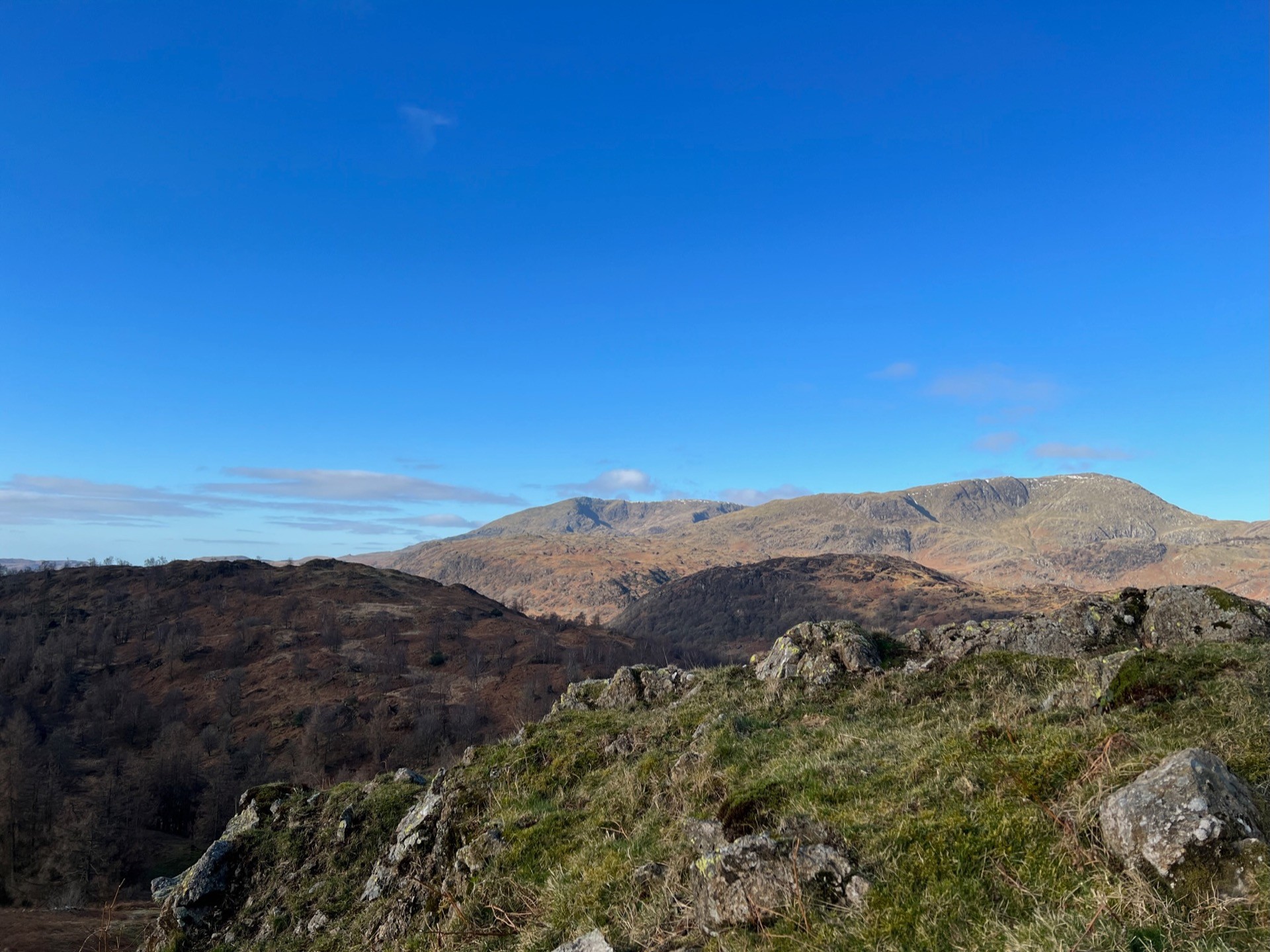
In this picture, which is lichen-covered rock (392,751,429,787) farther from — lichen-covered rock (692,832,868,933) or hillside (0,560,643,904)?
hillside (0,560,643,904)

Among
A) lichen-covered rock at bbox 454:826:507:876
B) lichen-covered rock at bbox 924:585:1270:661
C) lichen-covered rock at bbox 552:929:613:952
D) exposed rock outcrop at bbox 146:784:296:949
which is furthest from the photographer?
exposed rock outcrop at bbox 146:784:296:949

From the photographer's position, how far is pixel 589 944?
6.45 meters

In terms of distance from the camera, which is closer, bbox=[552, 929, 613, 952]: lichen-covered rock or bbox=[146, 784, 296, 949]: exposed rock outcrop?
bbox=[552, 929, 613, 952]: lichen-covered rock

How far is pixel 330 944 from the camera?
1045 centimetres

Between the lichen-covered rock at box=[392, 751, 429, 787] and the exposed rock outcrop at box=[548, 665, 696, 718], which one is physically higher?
the exposed rock outcrop at box=[548, 665, 696, 718]

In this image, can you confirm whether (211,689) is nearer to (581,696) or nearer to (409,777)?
(409,777)

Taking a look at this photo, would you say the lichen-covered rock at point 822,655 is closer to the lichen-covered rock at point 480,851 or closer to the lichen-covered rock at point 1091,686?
the lichen-covered rock at point 1091,686

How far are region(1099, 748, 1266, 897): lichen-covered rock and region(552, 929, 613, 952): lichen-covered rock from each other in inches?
178

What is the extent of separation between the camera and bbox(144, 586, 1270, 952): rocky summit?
5199mm

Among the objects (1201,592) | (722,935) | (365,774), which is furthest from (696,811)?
(365,774)

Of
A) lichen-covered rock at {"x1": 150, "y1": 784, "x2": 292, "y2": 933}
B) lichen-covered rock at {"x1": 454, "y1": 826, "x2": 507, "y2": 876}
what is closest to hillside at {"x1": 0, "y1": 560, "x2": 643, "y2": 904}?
lichen-covered rock at {"x1": 150, "y1": 784, "x2": 292, "y2": 933}

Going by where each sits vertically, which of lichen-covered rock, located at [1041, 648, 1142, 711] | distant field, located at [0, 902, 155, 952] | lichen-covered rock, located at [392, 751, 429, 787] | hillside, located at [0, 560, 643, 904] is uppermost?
lichen-covered rock, located at [1041, 648, 1142, 711]

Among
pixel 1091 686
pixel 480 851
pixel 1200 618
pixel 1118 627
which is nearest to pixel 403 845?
pixel 480 851

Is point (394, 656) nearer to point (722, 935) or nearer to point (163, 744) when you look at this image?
point (163, 744)
